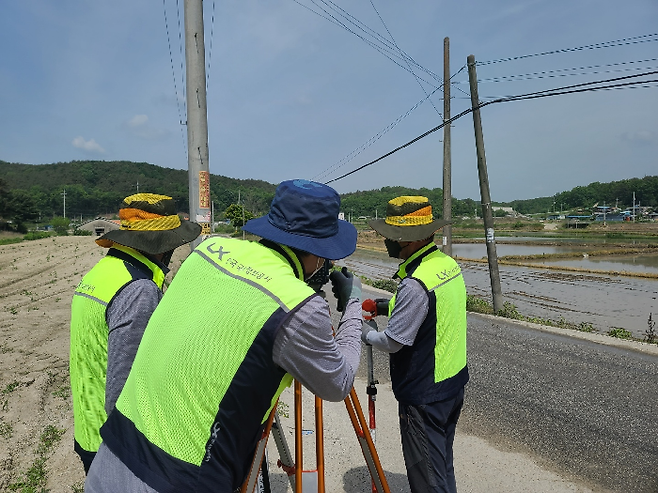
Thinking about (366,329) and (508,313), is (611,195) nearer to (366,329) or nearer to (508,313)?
(508,313)

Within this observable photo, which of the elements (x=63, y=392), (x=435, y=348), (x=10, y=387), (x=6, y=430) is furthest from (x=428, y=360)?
(x=10, y=387)

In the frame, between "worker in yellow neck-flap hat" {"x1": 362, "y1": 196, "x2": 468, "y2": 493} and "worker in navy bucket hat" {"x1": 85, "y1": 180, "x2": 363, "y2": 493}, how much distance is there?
953 mm

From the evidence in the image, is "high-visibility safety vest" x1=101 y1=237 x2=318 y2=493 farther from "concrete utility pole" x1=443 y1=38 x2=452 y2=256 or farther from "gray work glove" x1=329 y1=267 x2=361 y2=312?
"concrete utility pole" x1=443 y1=38 x2=452 y2=256

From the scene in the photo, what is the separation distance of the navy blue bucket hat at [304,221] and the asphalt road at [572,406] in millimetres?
3285

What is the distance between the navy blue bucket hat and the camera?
4.72 feet

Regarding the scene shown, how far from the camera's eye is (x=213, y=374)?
1229mm

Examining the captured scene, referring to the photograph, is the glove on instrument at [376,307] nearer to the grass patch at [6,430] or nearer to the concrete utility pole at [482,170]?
the grass patch at [6,430]

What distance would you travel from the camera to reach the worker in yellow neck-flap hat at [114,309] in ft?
5.89

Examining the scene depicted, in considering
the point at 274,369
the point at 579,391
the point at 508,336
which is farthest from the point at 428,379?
the point at 508,336

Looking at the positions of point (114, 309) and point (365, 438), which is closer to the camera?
point (114, 309)

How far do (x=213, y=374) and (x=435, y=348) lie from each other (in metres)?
1.39

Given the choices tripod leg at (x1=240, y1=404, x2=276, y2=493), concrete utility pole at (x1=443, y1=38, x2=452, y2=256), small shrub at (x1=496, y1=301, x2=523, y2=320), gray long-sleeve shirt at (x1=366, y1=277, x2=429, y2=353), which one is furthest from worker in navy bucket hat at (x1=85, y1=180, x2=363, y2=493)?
concrete utility pole at (x1=443, y1=38, x2=452, y2=256)

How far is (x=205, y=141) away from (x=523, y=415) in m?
4.79

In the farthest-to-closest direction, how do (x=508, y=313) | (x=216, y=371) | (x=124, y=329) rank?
(x=508, y=313), (x=124, y=329), (x=216, y=371)
